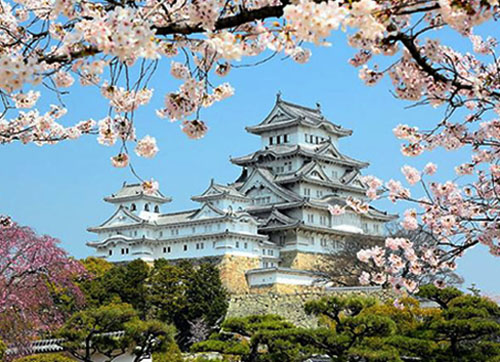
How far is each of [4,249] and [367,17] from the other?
564 inches

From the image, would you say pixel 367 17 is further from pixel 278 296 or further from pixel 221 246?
pixel 221 246

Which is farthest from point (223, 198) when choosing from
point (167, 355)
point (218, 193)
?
point (167, 355)

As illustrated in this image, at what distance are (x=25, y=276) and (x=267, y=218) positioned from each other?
79.1 feet

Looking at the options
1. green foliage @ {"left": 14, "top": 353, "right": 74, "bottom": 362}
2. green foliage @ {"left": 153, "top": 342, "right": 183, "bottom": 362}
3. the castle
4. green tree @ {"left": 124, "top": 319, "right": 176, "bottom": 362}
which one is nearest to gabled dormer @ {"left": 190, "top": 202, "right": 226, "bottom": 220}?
the castle

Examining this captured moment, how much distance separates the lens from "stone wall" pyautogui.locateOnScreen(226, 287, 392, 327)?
2855cm

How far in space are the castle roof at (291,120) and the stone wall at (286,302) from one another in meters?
15.0

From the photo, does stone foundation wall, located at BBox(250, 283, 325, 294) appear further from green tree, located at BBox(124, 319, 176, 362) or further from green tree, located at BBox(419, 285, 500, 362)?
green tree, located at BBox(419, 285, 500, 362)

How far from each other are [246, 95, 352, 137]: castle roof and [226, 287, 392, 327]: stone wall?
15.0 meters

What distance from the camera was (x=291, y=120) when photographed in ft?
142

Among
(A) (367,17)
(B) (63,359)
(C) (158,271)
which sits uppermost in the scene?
(C) (158,271)

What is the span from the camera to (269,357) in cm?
1645

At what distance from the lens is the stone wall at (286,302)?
28547 millimetres

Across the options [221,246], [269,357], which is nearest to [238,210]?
[221,246]

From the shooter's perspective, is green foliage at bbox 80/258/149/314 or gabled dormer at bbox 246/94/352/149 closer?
green foliage at bbox 80/258/149/314
